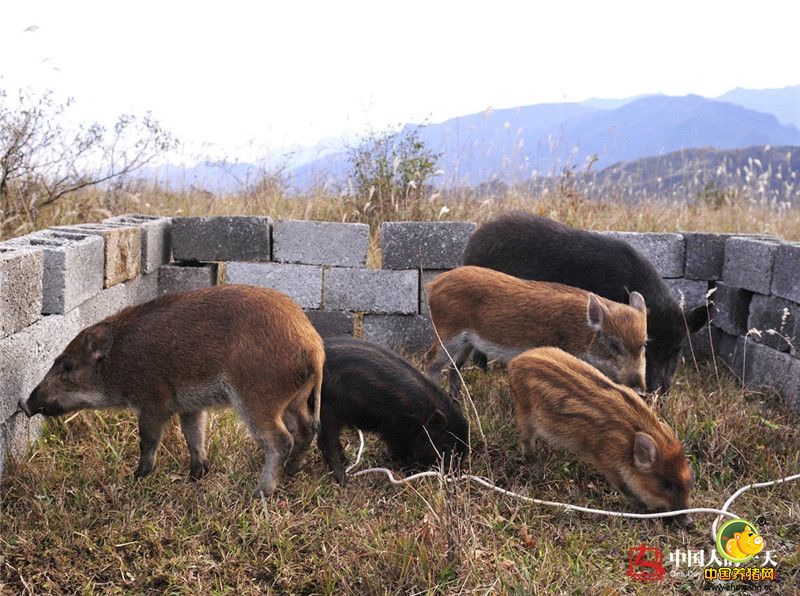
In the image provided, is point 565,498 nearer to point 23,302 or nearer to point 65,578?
point 65,578

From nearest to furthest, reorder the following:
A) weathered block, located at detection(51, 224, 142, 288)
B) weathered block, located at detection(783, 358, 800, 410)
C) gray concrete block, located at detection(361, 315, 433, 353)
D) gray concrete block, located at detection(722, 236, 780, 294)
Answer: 1. weathered block, located at detection(51, 224, 142, 288)
2. weathered block, located at detection(783, 358, 800, 410)
3. gray concrete block, located at detection(722, 236, 780, 294)
4. gray concrete block, located at detection(361, 315, 433, 353)

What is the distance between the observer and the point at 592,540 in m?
4.41

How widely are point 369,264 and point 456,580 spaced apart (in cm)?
488

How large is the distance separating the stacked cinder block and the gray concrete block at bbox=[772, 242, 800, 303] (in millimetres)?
5138

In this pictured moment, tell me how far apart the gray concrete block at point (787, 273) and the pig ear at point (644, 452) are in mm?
2973

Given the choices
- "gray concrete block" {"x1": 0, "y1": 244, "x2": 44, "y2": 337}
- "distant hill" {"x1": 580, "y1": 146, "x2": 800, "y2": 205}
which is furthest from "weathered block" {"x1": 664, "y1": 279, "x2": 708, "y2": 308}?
"gray concrete block" {"x1": 0, "y1": 244, "x2": 44, "y2": 337}

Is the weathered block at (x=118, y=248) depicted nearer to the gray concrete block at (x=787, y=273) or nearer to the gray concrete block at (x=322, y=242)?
the gray concrete block at (x=322, y=242)

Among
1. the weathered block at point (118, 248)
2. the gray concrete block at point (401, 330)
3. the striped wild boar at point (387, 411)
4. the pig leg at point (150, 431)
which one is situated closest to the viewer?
the pig leg at point (150, 431)

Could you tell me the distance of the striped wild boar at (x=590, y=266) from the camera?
21.7ft

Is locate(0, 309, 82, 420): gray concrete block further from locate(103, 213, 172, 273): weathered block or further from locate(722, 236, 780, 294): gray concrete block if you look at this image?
locate(722, 236, 780, 294): gray concrete block

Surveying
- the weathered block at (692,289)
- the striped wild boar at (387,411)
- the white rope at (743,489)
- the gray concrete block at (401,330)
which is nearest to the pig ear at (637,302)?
the white rope at (743,489)

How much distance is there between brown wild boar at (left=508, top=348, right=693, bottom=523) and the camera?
14.9 ft

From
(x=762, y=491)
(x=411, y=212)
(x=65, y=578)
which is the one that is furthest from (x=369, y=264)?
(x=65, y=578)

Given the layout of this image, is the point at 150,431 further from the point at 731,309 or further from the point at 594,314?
the point at 731,309
